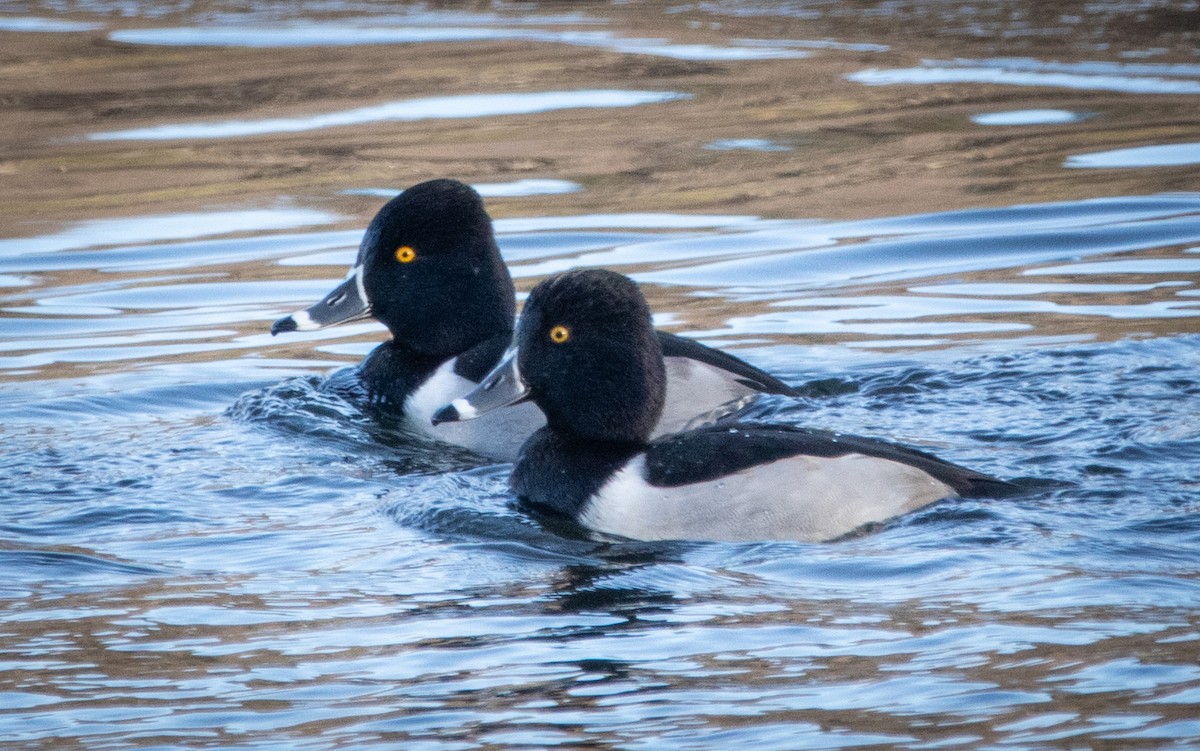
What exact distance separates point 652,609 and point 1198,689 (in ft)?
5.42

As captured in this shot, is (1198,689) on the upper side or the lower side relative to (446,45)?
lower

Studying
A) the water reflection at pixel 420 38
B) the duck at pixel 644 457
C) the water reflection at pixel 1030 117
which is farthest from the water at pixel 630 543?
the water reflection at pixel 420 38

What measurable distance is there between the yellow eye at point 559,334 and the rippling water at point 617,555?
66 centimetres

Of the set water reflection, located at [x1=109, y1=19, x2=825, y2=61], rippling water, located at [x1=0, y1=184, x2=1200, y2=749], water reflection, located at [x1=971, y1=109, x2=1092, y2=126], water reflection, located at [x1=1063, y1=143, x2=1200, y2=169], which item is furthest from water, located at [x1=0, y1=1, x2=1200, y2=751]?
water reflection, located at [x1=109, y1=19, x2=825, y2=61]

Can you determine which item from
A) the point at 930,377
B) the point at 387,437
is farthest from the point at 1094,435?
the point at 387,437

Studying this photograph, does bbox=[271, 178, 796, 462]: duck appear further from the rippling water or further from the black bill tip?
the black bill tip

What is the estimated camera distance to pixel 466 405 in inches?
278

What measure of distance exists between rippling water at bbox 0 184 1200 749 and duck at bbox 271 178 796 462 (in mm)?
267

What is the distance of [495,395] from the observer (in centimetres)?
705

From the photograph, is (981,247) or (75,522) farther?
(981,247)

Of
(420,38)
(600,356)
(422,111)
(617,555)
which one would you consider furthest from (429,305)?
(420,38)

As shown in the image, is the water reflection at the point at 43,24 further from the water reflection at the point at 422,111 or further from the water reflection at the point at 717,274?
the water reflection at the point at 717,274

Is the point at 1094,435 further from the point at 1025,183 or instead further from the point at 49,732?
the point at 1025,183

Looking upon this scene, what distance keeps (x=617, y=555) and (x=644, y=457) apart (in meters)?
0.54
